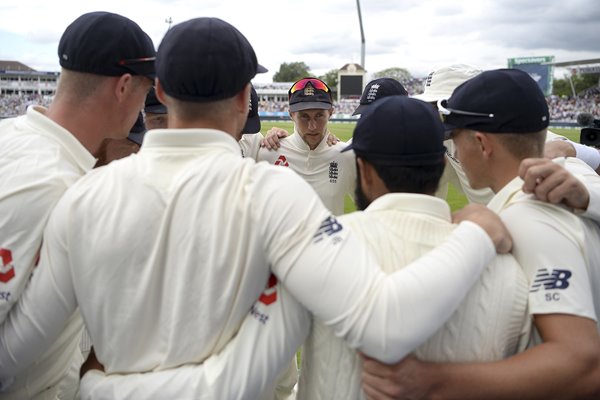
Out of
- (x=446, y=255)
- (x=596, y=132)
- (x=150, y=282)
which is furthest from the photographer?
(x=596, y=132)

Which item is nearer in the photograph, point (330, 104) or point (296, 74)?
point (330, 104)

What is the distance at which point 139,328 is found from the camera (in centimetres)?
159

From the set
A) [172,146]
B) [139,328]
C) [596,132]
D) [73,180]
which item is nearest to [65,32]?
[73,180]

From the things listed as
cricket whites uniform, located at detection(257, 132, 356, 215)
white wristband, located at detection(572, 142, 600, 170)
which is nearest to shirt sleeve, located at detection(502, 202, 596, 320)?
white wristband, located at detection(572, 142, 600, 170)

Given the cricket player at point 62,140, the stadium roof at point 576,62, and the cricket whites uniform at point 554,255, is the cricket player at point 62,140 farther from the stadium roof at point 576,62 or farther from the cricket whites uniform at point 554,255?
the stadium roof at point 576,62

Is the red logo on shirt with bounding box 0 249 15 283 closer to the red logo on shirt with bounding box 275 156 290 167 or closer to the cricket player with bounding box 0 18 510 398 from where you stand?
the cricket player with bounding box 0 18 510 398

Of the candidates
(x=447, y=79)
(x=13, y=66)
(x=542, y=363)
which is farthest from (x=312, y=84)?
(x=13, y=66)

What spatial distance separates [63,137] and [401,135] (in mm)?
1292

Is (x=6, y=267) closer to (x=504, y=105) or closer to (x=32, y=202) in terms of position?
(x=32, y=202)

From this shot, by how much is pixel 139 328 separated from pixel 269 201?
0.59m

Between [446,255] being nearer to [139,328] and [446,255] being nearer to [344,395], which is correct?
[344,395]

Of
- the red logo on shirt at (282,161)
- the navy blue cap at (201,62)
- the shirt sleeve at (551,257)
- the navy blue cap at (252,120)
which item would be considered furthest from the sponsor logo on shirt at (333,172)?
the navy blue cap at (201,62)

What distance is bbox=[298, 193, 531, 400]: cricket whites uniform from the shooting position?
61.4 inches

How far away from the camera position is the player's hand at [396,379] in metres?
1.49
